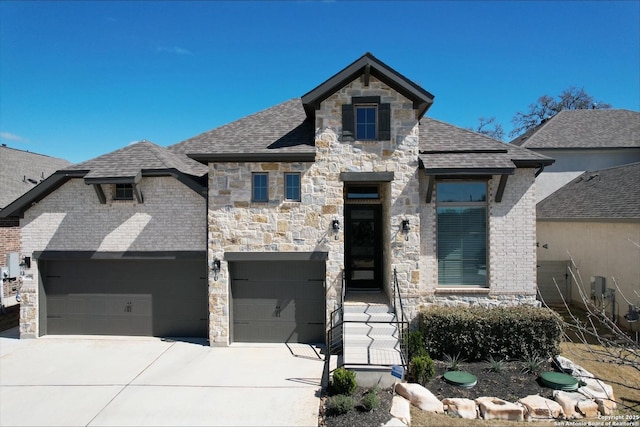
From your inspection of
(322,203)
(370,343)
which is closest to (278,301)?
(370,343)

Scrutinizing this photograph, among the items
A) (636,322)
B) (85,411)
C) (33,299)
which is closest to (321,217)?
(85,411)

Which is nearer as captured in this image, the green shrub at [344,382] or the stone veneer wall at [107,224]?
the green shrub at [344,382]

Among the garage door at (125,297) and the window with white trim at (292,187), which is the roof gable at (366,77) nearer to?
the window with white trim at (292,187)

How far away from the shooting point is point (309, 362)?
9.41 metres

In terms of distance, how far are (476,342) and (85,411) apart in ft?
28.6

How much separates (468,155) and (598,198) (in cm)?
922

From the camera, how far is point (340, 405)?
696 cm

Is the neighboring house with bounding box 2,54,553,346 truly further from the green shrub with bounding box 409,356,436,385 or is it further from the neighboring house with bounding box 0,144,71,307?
the neighboring house with bounding box 0,144,71,307

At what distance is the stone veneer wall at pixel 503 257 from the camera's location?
10.3 metres

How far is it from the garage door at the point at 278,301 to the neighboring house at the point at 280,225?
3 cm

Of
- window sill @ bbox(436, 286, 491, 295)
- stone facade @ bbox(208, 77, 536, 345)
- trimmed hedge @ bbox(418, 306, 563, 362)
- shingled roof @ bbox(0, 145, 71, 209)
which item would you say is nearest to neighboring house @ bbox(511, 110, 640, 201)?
stone facade @ bbox(208, 77, 536, 345)

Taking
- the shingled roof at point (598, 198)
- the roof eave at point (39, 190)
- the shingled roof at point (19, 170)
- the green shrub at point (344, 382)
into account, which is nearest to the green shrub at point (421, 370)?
the green shrub at point (344, 382)

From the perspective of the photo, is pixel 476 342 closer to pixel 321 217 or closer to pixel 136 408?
pixel 321 217

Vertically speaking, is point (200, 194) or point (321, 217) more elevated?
point (200, 194)
